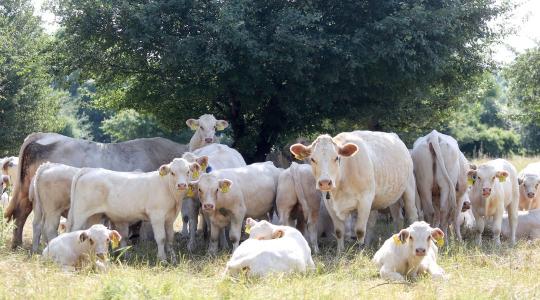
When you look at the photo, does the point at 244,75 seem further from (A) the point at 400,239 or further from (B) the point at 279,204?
(A) the point at 400,239

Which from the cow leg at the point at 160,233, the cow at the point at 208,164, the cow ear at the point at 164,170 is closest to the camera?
the cow leg at the point at 160,233

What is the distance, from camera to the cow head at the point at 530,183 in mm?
14633

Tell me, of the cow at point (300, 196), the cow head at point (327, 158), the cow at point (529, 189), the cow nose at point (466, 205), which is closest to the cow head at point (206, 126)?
the cow at point (300, 196)

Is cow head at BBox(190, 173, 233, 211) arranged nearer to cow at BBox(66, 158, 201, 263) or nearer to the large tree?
cow at BBox(66, 158, 201, 263)

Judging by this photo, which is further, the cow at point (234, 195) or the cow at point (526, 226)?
the cow at point (526, 226)

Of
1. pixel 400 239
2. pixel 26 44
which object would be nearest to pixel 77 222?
pixel 400 239

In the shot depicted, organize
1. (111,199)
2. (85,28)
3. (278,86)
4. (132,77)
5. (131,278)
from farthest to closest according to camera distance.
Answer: (132,77)
(278,86)
(85,28)
(111,199)
(131,278)

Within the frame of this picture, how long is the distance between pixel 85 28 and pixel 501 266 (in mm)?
9647

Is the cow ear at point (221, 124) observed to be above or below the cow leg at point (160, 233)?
above

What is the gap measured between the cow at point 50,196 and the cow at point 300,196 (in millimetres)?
3278

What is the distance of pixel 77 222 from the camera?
11.3 metres

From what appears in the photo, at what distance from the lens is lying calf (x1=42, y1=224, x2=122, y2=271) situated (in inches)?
376

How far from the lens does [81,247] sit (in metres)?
9.86

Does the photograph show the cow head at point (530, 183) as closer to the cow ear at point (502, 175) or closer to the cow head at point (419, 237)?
the cow ear at point (502, 175)
